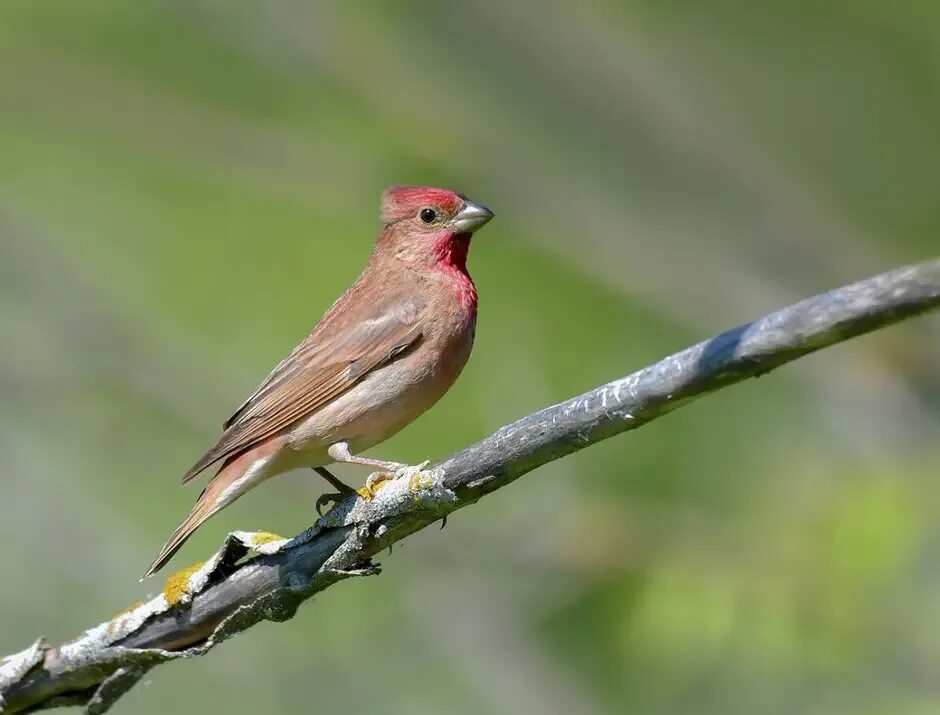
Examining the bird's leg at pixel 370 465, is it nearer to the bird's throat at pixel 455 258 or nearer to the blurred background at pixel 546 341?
the bird's throat at pixel 455 258

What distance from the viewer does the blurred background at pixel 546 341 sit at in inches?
231

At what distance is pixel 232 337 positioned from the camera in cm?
896

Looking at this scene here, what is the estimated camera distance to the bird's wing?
212 inches

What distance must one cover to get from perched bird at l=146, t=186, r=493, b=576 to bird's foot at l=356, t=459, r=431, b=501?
22.8 inches

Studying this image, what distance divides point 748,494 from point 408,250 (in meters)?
2.09

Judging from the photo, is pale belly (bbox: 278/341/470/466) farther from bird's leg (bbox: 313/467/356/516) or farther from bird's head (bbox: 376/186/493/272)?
bird's head (bbox: 376/186/493/272)

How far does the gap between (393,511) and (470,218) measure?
2484 mm

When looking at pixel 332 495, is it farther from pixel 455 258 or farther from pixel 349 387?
pixel 455 258

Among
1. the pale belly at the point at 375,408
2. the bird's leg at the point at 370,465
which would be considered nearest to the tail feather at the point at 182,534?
the pale belly at the point at 375,408

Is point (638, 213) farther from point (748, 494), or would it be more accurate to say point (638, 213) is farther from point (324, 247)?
point (324, 247)

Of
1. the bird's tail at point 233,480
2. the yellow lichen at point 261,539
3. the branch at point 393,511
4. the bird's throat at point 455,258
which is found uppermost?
the bird's throat at point 455,258

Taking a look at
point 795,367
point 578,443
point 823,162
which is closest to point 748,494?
point 795,367

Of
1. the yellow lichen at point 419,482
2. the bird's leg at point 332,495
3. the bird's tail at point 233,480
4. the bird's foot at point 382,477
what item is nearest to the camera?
the yellow lichen at point 419,482

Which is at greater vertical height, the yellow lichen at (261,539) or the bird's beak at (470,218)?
the bird's beak at (470,218)
